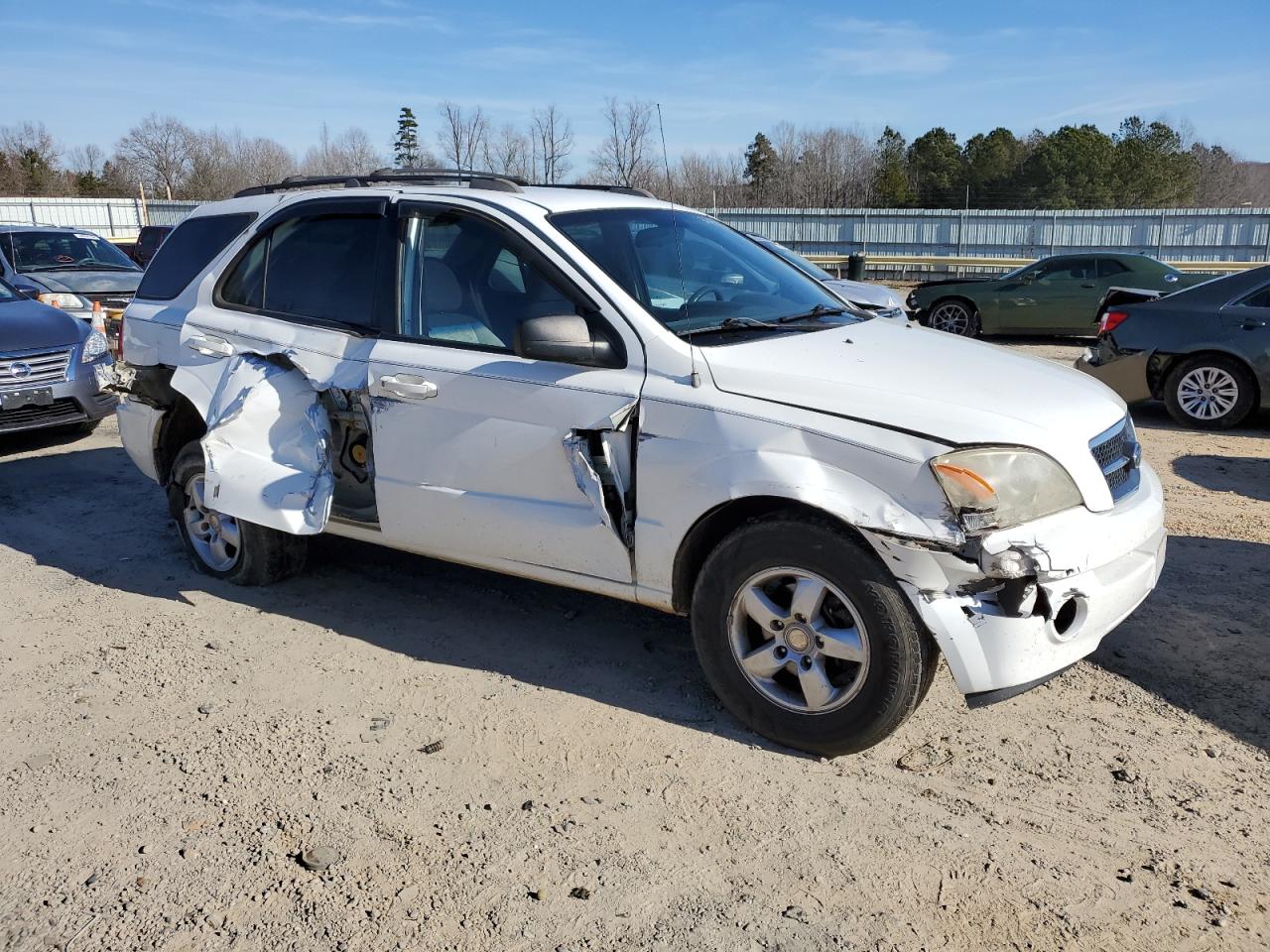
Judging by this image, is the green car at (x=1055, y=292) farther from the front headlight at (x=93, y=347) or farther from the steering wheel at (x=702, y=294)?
the steering wheel at (x=702, y=294)

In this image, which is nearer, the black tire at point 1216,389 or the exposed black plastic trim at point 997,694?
the exposed black plastic trim at point 997,694

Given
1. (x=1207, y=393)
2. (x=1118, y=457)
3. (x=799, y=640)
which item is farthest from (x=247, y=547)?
(x=1207, y=393)

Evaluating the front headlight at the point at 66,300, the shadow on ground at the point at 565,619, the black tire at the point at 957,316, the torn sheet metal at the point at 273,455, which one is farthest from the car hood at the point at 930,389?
the black tire at the point at 957,316

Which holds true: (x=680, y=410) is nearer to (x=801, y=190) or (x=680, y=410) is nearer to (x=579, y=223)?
(x=579, y=223)

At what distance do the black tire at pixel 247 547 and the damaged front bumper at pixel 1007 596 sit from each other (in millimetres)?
3184

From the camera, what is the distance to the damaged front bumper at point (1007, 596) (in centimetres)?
327

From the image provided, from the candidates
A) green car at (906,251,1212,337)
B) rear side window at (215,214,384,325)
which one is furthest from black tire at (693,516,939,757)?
green car at (906,251,1212,337)

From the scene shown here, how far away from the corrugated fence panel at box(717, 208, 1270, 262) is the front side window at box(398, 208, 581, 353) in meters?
28.1

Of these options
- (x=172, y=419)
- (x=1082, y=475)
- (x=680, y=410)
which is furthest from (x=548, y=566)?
(x=172, y=419)

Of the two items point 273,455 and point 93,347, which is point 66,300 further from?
point 273,455

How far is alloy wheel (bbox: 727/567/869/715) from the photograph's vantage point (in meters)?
3.49

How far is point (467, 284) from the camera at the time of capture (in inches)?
175

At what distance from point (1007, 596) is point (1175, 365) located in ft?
22.1

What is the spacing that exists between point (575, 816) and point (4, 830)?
182 cm
